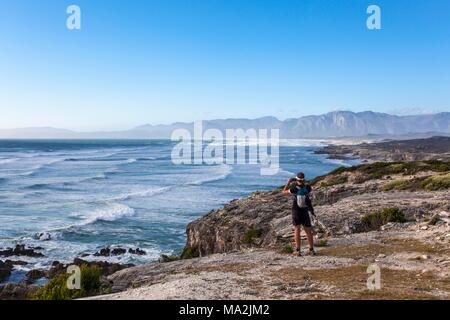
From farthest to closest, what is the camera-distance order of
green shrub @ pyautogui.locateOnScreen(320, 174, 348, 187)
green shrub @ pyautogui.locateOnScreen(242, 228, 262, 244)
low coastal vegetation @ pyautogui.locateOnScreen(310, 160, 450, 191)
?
green shrub @ pyautogui.locateOnScreen(320, 174, 348, 187) < low coastal vegetation @ pyautogui.locateOnScreen(310, 160, 450, 191) < green shrub @ pyautogui.locateOnScreen(242, 228, 262, 244)

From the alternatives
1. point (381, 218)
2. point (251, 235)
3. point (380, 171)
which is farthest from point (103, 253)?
point (380, 171)

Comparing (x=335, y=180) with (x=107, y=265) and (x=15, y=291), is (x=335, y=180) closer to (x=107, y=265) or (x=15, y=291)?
(x=107, y=265)

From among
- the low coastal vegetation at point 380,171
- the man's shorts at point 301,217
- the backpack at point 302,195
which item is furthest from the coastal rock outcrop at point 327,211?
the backpack at point 302,195

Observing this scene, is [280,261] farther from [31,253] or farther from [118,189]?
[118,189]

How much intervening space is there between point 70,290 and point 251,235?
10487mm

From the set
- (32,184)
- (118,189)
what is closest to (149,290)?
(118,189)

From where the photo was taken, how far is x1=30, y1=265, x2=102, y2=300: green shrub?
12000 millimetres

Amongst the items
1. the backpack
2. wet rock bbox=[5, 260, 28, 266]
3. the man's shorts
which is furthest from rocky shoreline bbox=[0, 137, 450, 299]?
the backpack

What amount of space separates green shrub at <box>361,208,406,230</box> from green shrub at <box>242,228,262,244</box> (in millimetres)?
4625

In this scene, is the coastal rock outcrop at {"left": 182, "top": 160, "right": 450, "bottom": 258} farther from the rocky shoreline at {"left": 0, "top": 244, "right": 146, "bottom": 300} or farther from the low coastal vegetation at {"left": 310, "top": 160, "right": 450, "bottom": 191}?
the rocky shoreline at {"left": 0, "top": 244, "right": 146, "bottom": 300}

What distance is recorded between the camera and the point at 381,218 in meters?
19.6

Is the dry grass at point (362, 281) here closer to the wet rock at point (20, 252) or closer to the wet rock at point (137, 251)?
the wet rock at point (137, 251)

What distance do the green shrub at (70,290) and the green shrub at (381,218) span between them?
37.0 ft
